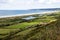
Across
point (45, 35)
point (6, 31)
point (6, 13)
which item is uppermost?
point (6, 13)

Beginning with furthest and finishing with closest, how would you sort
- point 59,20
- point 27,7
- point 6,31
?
1. point 59,20
2. point 27,7
3. point 6,31

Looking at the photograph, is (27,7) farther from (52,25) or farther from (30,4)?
(52,25)

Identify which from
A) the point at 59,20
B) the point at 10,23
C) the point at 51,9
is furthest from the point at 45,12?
the point at 10,23

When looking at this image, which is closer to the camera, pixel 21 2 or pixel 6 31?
pixel 6 31

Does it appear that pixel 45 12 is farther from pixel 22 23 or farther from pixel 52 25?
pixel 22 23

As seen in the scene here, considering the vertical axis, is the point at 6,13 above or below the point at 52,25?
above

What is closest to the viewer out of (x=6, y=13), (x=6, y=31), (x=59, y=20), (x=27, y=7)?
(x=6, y=31)
